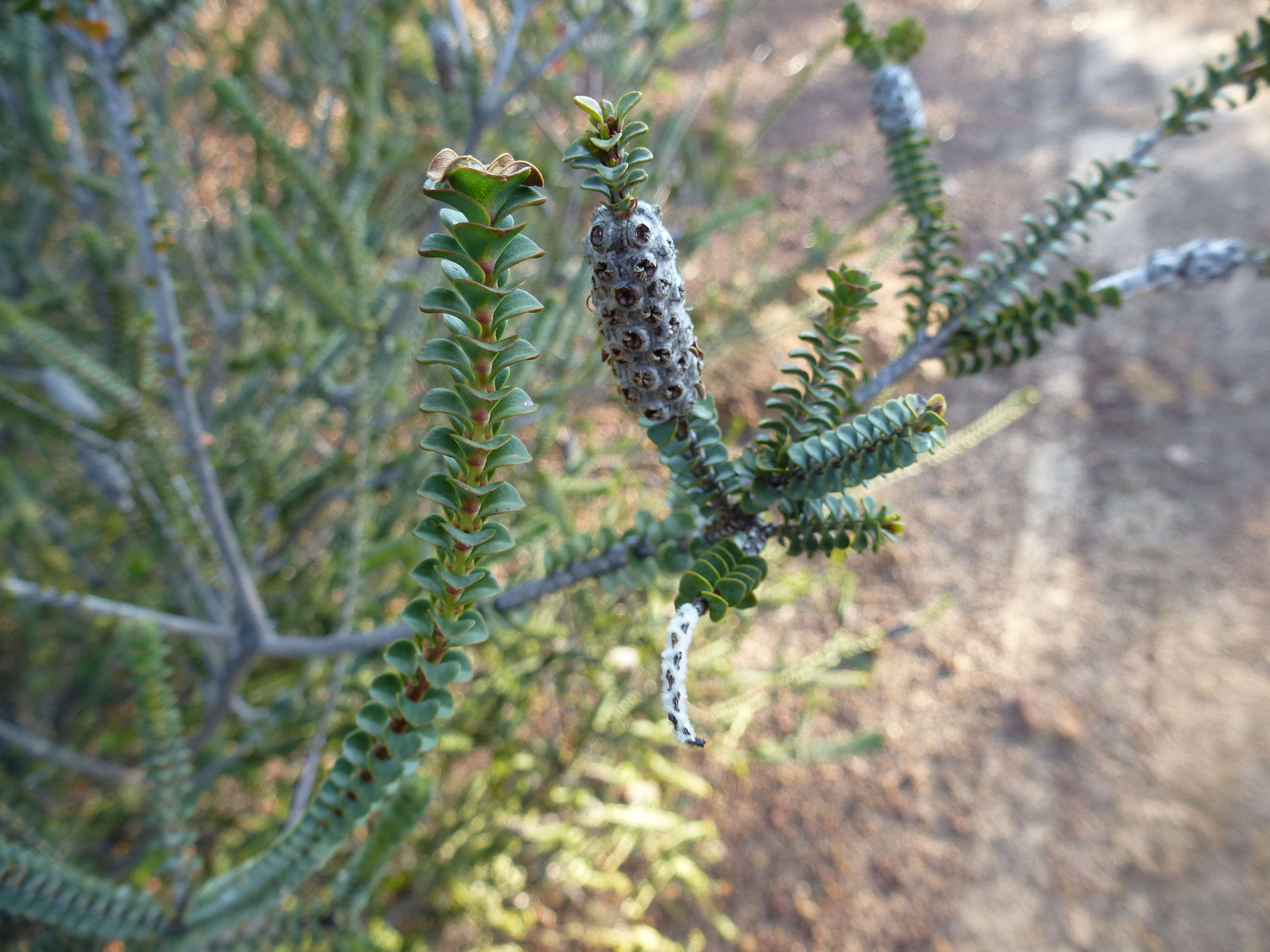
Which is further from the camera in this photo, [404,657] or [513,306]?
[404,657]

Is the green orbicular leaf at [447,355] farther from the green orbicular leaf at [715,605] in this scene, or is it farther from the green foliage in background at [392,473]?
the green orbicular leaf at [715,605]

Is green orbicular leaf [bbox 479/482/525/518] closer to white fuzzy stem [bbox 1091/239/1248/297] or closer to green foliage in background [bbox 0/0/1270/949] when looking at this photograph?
green foliage in background [bbox 0/0/1270/949]

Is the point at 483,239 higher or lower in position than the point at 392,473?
lower

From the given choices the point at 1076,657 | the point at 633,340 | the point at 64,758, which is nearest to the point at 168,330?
the point at 633,340

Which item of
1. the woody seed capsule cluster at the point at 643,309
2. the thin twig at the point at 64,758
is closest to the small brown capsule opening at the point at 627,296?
the woody seed capsule cluster at the point at 643,309

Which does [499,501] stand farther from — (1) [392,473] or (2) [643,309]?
(1) [392,473]

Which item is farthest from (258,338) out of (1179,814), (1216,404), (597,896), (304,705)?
(1216,404)
